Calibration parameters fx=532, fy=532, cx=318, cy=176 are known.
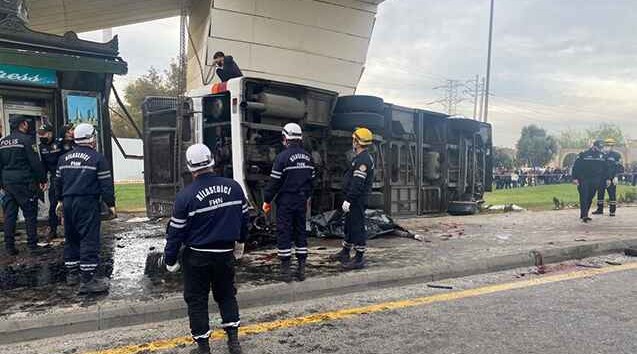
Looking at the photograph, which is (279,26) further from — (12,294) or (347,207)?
(12,294)

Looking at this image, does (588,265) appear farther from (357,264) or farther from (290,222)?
(290,222)

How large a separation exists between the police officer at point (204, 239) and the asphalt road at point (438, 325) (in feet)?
1.00

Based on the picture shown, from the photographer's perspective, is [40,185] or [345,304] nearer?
[345,304]

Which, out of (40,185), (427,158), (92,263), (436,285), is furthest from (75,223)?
(427,158)

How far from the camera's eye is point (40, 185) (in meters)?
7.24

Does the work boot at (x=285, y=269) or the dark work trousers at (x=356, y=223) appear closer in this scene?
the work boot at (x=285, y=269)

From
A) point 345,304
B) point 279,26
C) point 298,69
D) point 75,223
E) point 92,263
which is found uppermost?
point 279,26

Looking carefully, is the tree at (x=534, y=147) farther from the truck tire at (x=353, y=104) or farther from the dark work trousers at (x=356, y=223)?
the dark work trousers at (x=356, y=223)

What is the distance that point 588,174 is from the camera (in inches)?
451

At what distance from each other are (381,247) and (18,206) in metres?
5.10

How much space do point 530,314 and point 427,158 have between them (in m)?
6.53

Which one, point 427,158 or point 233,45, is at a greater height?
point 233,45

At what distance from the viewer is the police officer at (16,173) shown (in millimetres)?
7000

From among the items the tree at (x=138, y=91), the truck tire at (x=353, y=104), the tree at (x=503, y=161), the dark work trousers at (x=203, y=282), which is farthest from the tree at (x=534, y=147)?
the dark work trousers at (x=203, y=282)
